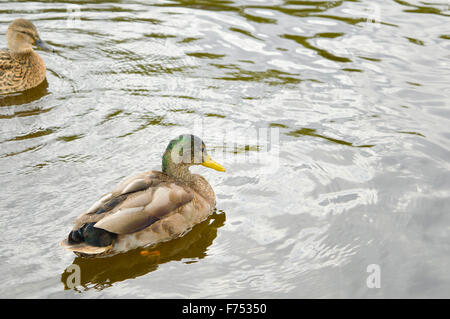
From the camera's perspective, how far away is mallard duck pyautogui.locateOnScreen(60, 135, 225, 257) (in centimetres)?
466

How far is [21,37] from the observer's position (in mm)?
8445

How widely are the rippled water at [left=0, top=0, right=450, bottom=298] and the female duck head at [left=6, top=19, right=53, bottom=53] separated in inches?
21.1

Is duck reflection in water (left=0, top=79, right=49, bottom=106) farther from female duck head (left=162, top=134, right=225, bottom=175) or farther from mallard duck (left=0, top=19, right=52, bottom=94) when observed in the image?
female duck head (left=162, top=134, right=225, bottom=175)

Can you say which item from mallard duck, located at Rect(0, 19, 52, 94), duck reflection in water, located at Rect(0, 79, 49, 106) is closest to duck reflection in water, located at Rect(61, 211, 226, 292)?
duck reflection in water, located at Rect(0, 79, 49, 106)

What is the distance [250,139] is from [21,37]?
157 inches

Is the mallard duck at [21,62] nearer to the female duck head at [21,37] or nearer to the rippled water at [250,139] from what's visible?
the female duck head at [21,37]

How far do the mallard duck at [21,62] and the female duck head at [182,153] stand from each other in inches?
141

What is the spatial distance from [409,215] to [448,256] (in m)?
0.61

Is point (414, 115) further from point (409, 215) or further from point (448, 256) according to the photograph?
point (448, 256)

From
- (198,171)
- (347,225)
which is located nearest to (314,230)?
(347,225)

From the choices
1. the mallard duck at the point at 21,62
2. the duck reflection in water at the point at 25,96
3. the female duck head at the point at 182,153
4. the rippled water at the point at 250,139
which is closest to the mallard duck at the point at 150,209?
the female duck head at the point at 182,153

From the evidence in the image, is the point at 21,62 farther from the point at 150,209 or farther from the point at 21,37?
the point at 150,209

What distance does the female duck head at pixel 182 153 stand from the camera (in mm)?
5430

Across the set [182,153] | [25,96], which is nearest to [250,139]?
[182,153]
